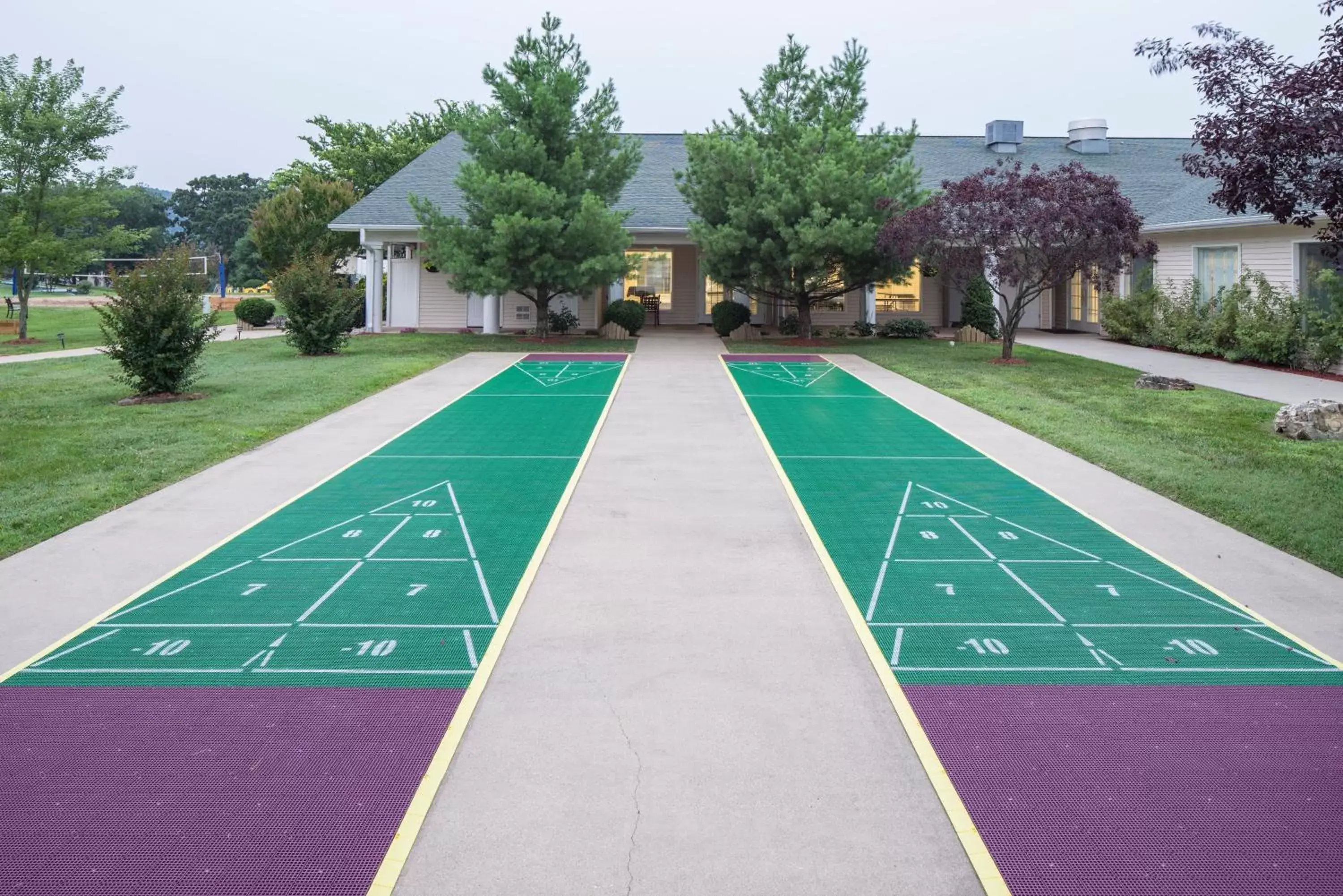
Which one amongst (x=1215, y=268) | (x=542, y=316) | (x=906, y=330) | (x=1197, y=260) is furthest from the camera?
(x=906, y=330)

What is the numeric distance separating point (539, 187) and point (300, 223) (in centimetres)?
1214

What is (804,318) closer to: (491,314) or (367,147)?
(491,314)

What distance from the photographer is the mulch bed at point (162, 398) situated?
16.2 m

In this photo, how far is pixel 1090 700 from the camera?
554cm

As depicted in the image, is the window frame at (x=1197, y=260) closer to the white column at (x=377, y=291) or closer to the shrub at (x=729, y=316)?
the shrub at (x=729, y=316)

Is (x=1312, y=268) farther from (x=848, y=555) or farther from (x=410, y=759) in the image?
(x=410, y=759)

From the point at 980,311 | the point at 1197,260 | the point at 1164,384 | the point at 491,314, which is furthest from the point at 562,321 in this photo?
the point at 1164,384

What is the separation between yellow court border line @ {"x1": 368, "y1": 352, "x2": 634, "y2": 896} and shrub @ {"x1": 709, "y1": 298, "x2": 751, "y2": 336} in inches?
794

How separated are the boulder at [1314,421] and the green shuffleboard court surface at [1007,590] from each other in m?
4.16

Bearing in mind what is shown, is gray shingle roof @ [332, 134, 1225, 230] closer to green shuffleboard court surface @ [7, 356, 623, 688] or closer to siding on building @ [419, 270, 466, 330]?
siding on building @ [419, 270, 466, 330]

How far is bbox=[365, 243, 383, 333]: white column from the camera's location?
2944 cm

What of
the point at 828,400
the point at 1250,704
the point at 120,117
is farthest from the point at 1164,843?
the point at 120,117

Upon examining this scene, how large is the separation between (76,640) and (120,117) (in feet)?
84.2

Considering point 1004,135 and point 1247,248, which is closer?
point 1247,248
